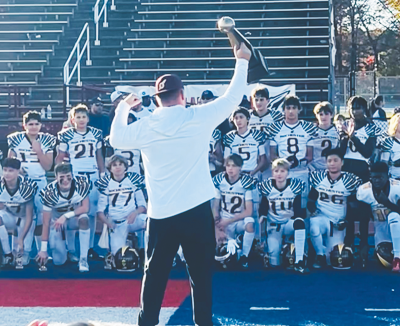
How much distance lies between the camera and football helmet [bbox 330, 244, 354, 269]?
21.6ft

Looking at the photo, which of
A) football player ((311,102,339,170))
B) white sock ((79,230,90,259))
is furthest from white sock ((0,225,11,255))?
football player ((311,102,339,170))

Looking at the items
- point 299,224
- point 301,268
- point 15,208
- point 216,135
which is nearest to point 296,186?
point 299,224

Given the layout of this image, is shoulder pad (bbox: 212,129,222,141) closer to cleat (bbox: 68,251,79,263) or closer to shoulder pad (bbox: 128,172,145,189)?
shoulder pad (bbox: 128,172,145,189)

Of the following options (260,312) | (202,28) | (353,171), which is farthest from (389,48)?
(260,312)

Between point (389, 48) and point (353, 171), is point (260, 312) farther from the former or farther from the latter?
point (389, 48)

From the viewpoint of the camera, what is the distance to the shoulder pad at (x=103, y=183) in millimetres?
7148

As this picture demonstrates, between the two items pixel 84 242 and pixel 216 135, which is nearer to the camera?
pixel 84 242

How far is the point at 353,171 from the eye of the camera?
24.6 ft

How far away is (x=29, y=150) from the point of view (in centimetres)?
755

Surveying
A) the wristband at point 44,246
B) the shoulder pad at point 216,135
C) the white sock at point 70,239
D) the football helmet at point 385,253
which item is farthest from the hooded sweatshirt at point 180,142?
the shoulder pad at point 216,135

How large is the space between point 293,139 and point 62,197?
2.63 m

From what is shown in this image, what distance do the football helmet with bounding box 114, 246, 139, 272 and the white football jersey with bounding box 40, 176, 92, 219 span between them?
77cm

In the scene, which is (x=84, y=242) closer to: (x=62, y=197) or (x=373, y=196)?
(x=62, y=197)

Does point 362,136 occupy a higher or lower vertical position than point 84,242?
higher
